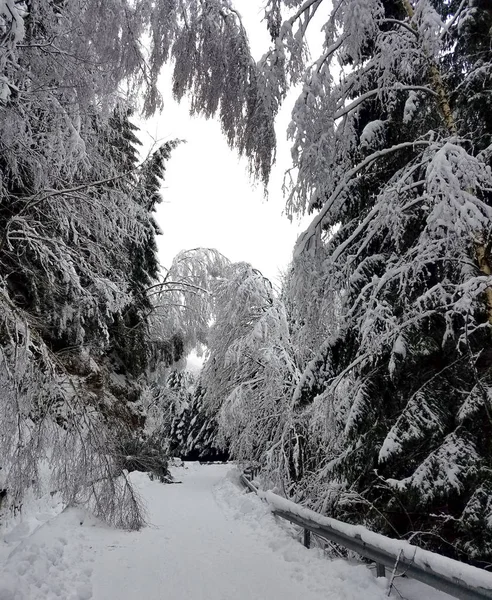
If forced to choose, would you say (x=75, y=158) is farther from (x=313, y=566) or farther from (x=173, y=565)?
(x=313, y=566)

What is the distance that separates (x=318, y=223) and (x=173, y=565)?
5.47 metres

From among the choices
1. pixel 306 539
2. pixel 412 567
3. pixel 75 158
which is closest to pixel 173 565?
pixel 306 539

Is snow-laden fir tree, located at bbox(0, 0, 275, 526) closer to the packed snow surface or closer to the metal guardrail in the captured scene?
the packed snow surface

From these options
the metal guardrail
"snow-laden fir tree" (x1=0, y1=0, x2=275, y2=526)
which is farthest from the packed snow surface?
"snow-laden fir tree" (x1=0, y1=0, x2=275, y2=526)

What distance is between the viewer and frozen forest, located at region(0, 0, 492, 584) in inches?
160

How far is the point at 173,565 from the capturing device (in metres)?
6.74

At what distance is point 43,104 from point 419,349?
461 centimetres

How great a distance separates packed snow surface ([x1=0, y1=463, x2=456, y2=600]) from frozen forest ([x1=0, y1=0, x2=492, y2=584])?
903 millimetres

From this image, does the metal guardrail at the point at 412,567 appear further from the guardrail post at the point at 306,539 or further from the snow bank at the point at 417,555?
the guardrail post at the point at 306,539

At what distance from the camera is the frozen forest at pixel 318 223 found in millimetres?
4062

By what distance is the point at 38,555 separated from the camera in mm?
5848

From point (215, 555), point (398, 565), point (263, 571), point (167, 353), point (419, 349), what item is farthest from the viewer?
point (167, 353)

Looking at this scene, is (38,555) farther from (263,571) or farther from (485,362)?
(485,362)

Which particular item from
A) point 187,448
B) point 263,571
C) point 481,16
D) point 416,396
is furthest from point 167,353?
point 187,448
